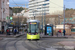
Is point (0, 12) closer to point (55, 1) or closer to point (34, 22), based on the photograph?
point (34, 22)

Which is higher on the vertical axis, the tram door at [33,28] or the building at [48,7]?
the building at [48,7]

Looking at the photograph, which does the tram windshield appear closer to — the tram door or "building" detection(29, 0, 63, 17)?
the tram door

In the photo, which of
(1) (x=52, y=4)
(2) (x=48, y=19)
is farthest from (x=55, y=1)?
(2) (x=48, y=19)

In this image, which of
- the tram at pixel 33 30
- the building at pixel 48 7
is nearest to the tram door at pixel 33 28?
the tram at pixel 33 30

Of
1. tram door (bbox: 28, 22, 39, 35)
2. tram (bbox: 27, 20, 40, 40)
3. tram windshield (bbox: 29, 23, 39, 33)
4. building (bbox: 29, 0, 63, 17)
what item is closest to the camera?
tram (bbox: 27, 20, 40, 40)

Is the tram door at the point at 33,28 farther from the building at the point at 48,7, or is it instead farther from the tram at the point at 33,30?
the building at the point at 48,7

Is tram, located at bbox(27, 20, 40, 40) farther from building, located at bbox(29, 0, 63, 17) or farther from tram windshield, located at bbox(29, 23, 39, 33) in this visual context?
building, located at bbox(29, 0, 63, 17)

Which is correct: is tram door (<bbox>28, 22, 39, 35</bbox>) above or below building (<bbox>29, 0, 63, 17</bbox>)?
below

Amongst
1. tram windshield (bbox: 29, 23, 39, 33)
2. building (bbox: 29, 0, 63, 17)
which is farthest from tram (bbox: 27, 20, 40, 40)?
building (bbox: 29, 0, 63, 17)

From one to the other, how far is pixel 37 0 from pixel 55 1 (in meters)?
30.6

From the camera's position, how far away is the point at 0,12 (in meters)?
38.8

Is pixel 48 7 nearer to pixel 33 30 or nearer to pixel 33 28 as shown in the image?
pixel 33 28

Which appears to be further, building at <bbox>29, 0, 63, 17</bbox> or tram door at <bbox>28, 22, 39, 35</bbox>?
building at <bbox>29, 0, 63, 17</bbox>

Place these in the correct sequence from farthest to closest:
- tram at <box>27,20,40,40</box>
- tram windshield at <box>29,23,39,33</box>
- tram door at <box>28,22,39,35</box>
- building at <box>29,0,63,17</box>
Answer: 1. building at <box>29,0,63,17</box>
2. tram windshield at <box>29,23,39,33</box>
3. tram door at <box>28,22,39,35</box>
4. tram at <box>27,20,40,40</box>
